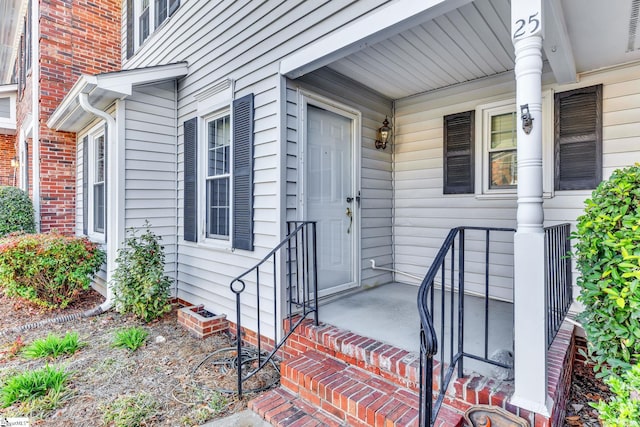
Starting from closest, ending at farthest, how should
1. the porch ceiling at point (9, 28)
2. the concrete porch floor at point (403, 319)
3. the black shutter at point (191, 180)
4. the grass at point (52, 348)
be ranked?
1. the concrete porch floor at point (403, 319)
2. the grass at point (52, 348)
3. the black shutter at point (191, 180)
4. the porch ceiling at point (9, 28)

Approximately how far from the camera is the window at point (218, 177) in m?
4.11

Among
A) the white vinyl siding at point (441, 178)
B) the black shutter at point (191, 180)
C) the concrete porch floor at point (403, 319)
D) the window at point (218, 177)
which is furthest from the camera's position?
the black shutter at point (191, 180)

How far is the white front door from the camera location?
3.57 m

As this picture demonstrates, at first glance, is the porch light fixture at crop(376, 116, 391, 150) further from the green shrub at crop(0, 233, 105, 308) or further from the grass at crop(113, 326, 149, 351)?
the green shrub at crop(0, 233, 105, 308)

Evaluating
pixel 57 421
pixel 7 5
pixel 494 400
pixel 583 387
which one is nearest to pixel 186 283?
pixel 57 421

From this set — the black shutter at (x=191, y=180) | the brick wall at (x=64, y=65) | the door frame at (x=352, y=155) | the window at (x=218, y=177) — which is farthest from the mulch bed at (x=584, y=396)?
the brick wall at (x=64, y=65)

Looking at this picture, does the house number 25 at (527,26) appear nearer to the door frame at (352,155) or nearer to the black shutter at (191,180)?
the door frame at (352,155)

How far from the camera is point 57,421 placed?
7.71 ft

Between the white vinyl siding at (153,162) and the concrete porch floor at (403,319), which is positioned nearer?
the concrete porch floor at (403,319)

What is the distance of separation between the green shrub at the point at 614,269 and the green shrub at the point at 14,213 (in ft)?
26.4

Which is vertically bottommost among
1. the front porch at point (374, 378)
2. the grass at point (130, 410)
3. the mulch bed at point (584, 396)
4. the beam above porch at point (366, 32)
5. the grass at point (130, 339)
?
the grass at point (130, 410)

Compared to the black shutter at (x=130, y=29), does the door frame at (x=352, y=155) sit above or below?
below

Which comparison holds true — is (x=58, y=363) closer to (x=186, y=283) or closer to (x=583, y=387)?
(x=186, y=283)

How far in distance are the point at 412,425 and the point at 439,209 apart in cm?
277
